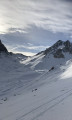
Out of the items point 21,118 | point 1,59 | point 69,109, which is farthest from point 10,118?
point 1,59

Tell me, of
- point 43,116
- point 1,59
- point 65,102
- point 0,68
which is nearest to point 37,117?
point 43,116

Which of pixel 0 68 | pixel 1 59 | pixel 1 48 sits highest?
pixel 1 48

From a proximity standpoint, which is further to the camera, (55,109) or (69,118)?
(55,109)

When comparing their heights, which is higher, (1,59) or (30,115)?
(1,59)

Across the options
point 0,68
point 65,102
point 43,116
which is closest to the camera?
point 43,116

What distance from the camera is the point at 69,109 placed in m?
10.9

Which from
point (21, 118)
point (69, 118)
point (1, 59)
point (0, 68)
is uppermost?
point (1, 59)

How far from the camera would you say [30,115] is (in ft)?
35.8

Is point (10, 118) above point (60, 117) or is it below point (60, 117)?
above

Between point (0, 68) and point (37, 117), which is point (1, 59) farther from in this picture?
point (37, 117)

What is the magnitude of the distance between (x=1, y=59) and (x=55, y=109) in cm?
8229

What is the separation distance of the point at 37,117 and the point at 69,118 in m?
1.76

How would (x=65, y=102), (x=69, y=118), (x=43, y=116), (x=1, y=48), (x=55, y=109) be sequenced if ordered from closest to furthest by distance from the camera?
(x=69, y=118) → (x=43, y=116) → (x=55, y=109) → (x=65, y=102) → (x=1, y=48)

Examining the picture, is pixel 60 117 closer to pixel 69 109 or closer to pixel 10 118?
pixel 69 109
